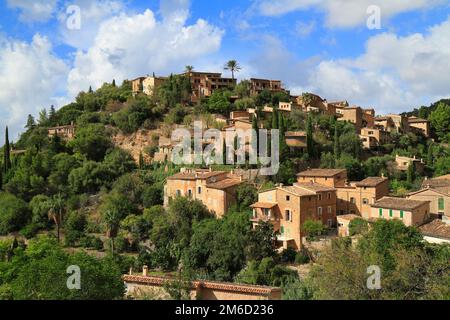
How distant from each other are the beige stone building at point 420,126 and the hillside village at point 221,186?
165 mm

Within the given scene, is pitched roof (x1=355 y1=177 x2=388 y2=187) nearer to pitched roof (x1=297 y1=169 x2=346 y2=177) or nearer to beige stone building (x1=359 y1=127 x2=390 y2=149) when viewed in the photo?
pitched roof (x1=297 y1=169 x2=346 y2=177)

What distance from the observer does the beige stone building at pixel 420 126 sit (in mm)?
61656

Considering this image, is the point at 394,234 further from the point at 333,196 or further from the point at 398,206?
the point at 333,196

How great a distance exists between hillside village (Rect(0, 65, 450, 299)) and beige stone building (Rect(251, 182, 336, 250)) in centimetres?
10

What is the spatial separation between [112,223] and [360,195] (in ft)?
62.4

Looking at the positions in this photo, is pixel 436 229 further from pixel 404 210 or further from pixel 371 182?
pixel 371 182

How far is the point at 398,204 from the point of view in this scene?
32.0 metres

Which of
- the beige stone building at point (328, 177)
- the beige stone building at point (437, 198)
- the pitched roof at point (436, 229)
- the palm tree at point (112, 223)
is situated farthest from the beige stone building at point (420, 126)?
the palm tree at point (112, 223)

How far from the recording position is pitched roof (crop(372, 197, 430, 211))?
102 ft

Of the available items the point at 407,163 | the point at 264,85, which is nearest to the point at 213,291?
the point at 407,163

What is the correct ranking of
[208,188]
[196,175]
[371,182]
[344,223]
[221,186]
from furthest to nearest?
[196,175], [208,188], [221,186], [371,182], [344,223]

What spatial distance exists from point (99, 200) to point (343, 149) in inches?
922

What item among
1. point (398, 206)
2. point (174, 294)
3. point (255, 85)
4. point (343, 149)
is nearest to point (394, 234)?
point (398, 206)

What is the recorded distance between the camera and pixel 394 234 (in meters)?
25.3
